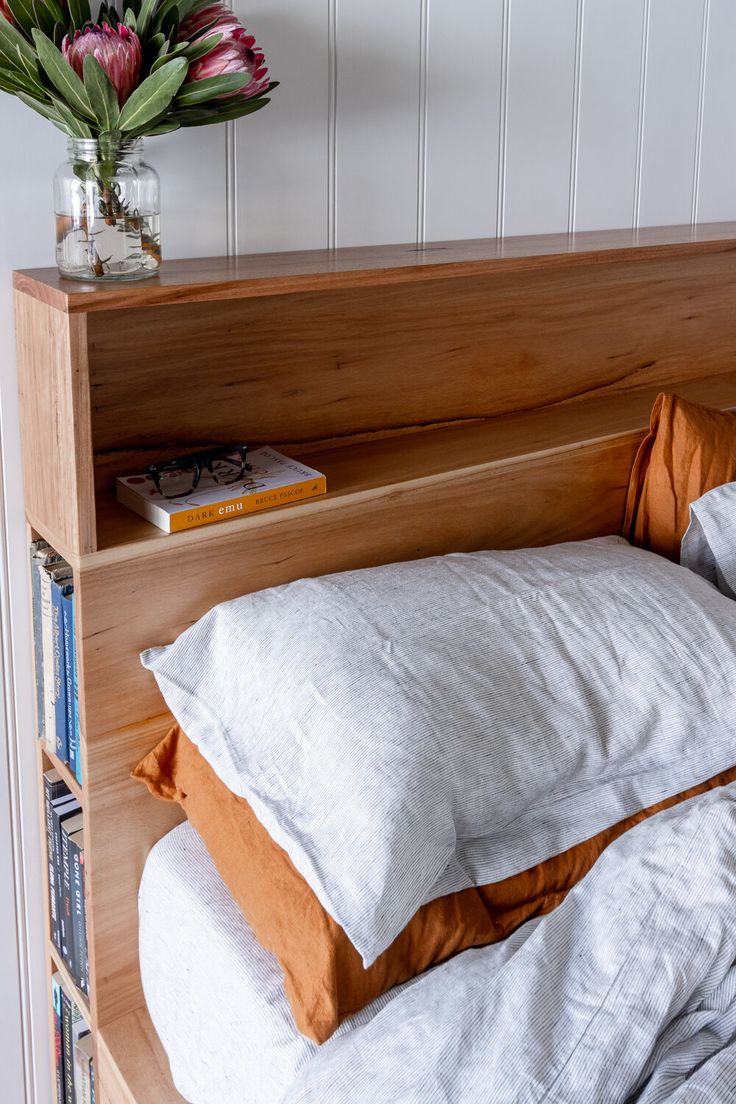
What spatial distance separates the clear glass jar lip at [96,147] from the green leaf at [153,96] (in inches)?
0.9

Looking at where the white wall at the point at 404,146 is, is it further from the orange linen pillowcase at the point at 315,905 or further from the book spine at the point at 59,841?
the orange linen pillowcase at the point at 315,905

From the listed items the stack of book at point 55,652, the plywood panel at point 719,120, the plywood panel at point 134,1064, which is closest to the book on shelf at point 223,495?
the stack of book at point 55,652

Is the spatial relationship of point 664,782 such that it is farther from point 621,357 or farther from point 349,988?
point 621,357

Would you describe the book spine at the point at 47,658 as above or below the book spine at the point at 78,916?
above

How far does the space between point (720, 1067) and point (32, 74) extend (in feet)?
3.20

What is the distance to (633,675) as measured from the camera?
1.08 meters

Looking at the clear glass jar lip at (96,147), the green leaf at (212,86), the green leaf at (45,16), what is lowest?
the clear glass jar lip at (96,147)

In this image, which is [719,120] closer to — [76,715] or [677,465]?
[677,465]

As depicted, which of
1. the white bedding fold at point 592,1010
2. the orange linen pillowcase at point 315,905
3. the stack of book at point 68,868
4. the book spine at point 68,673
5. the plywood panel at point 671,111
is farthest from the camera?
the plywood panel at point 671,111

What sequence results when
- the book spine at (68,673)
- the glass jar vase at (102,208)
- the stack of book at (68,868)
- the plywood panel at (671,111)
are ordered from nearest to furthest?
the glass jar vase at (102,208)
the book spine at (68,673)
the stack of book at (68,868)
the plywood panel at (671,111)

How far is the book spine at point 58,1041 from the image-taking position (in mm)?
1303

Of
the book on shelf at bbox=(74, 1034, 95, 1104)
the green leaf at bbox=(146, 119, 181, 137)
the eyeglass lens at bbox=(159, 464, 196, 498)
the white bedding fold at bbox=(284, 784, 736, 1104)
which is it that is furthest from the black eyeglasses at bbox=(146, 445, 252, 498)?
the book on shelf at bbox=(74, 1034, 95, 1104)

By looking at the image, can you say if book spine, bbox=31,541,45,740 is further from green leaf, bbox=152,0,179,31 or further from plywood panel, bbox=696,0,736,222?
plywood panel, bbox=696,0,736,222

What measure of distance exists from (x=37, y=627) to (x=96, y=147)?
→ 50cm
